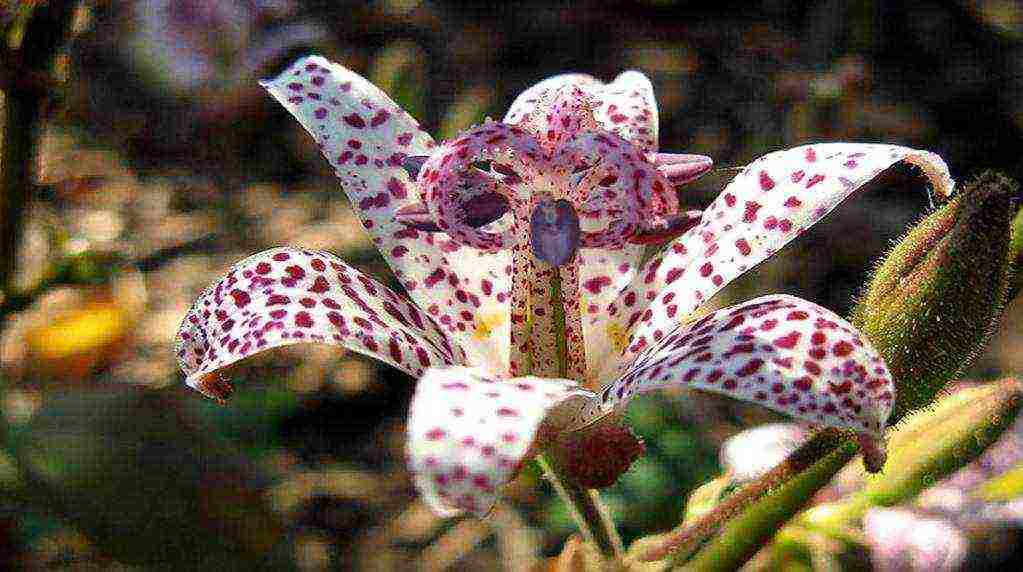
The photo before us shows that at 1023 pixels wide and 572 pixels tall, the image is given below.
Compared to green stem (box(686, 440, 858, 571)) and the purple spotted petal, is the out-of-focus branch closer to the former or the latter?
the purple spotted petal

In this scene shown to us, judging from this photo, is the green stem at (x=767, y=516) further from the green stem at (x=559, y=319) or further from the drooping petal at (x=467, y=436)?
the drooping petal at (x=467, y=436)

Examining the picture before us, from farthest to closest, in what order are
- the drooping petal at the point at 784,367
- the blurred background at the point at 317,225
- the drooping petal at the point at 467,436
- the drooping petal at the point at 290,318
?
the blurred background at the point at 317,225 < the drooping petal at the point at 290,318 < the drooping petal at the point at 784,367 < the drooping petal at the point at 467,436

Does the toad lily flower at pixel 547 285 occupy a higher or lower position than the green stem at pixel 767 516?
higher

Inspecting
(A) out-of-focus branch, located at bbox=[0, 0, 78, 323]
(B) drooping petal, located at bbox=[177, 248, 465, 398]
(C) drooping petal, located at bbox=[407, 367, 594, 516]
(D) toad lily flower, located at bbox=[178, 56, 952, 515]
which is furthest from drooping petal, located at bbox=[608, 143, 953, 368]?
(A) out-of-focus branch, located at bbox=[0, 0, 78, 323]

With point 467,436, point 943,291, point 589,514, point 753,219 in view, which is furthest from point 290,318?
point 943,291

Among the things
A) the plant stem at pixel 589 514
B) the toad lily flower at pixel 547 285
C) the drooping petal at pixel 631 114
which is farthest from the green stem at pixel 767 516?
the drooping petal at pixel 631 114

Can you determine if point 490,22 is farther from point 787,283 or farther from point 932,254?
point 932,254

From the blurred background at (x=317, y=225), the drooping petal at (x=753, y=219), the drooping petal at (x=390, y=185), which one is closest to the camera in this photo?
the drooping petal at (x=753, y=219)
